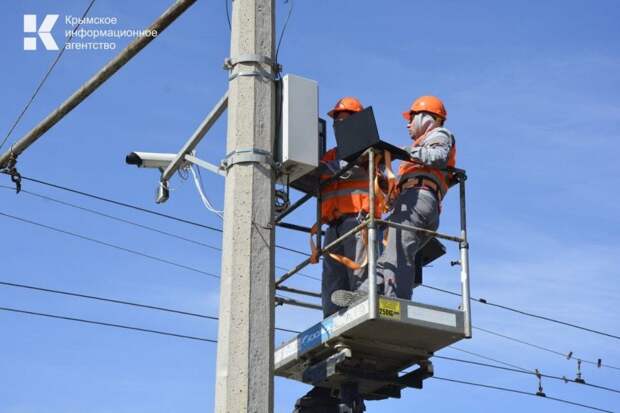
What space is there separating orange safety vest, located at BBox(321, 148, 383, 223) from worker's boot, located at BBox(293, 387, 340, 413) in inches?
A: 59.2

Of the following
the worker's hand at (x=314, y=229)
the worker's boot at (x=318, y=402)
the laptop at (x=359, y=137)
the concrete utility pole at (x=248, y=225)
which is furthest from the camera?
the worker's boot at (x=318, y=402)

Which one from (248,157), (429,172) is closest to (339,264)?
(429,172)

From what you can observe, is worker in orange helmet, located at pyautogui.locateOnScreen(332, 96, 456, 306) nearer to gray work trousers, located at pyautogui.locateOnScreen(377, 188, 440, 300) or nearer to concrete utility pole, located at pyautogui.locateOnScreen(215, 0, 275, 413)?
gray work trousers, located at pyautogui.locateOnScreen(377, 188, 440, 300)

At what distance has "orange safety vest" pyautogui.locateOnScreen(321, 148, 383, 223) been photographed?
1026 cm

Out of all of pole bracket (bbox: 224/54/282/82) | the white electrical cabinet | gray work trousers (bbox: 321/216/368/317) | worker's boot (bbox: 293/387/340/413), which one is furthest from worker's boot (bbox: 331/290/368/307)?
pole bracket (bbox: 224/54/282/82)

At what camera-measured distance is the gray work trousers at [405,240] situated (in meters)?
9.66

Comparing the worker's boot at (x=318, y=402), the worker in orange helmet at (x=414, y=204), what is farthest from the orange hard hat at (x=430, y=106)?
the worker's boot at (x=318, y=402)

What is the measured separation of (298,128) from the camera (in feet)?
29.2

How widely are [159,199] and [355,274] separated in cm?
181

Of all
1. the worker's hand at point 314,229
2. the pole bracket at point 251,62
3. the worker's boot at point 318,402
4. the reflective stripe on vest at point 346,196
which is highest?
the pole bracket at point 251,62

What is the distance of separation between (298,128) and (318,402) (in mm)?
2719

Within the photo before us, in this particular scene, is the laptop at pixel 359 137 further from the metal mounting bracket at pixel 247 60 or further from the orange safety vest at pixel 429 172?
the metal mounting bracket at pixel 247 60

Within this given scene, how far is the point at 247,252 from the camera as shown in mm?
8133

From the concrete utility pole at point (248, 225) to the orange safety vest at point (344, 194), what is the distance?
1.72 m
